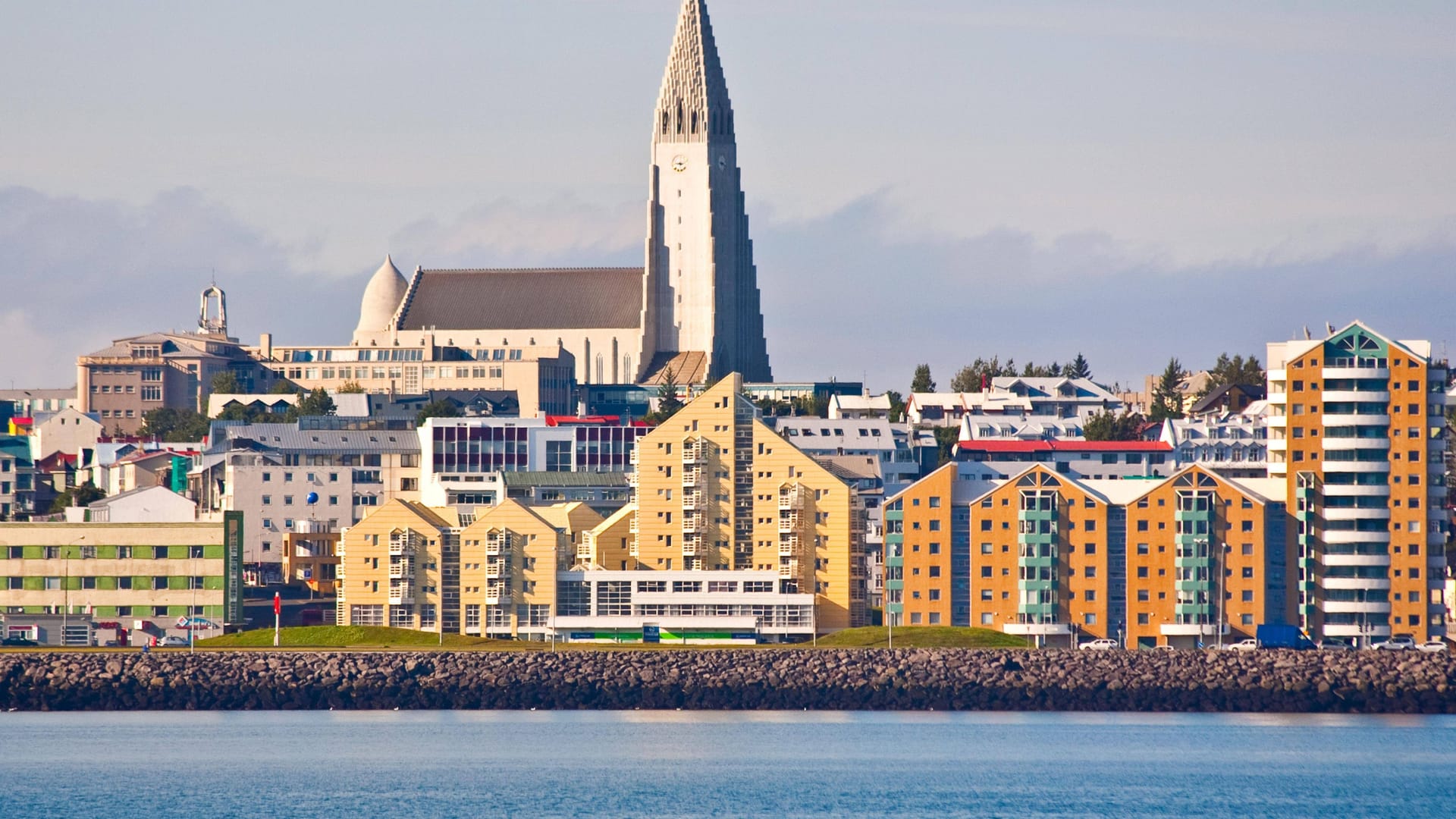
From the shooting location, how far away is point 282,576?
170875 mm

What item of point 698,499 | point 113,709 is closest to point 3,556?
point 113,709

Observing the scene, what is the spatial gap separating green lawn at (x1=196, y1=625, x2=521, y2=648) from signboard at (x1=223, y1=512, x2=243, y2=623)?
5587mm

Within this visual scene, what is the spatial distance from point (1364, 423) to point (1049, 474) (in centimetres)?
1507

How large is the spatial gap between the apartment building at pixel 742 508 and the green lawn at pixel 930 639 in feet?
22.2

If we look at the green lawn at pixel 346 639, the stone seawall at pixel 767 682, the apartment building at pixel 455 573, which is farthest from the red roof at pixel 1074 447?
the stone seawall at pixel 767 682

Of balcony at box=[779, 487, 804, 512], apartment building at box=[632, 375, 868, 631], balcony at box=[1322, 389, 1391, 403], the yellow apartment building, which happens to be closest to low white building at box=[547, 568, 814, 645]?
apartment building at box=[632, 375, 868, 631]

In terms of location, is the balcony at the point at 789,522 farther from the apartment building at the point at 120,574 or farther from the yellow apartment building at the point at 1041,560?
the apartment building at the point at 120,574

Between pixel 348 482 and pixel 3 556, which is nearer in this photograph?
pixel 3 556

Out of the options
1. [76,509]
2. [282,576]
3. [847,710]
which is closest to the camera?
[847,710]

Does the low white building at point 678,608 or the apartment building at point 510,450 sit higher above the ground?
the apartment building at point 510,450

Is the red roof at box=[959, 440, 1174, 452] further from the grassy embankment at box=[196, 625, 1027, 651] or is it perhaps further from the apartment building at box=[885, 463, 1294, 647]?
the grassy embankment at box=[196, 625, 1027, 651]

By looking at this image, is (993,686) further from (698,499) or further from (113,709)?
(113,709)

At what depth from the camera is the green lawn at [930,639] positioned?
137250mm

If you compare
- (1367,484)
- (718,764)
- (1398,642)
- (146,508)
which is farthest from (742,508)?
(146,508)
